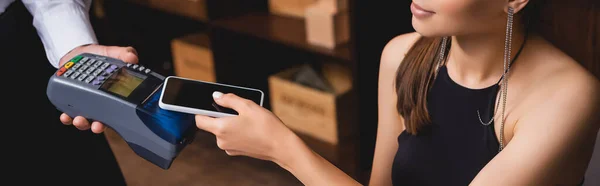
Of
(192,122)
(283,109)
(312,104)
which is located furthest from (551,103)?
(283,109)

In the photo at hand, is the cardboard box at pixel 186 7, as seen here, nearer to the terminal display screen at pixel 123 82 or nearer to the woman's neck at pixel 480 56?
the terminal display screen at pixel 123 82

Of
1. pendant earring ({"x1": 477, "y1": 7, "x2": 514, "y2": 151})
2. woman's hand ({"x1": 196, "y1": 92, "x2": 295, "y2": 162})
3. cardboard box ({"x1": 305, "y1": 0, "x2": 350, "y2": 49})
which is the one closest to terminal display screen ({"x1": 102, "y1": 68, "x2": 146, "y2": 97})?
woman's hand ({"x1": 196, "y1": 92, "x2": 295, "y2": 162})

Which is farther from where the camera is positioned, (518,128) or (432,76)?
(432,76)

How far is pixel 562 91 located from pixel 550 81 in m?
0.03

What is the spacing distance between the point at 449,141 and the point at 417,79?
124 millimetres

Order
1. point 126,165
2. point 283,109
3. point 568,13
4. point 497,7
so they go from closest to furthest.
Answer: point 497,7 → point 568,13 → point 283,109 → point 126,165

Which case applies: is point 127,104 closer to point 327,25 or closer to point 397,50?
point 397,50

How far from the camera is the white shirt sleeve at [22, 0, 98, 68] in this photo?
50.1 inches

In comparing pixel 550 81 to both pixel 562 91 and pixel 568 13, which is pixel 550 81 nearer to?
pixel 562 91

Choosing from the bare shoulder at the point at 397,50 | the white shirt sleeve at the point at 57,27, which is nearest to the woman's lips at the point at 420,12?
the bare shoulder at the point at 397,50

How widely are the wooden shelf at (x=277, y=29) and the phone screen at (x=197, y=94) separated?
39.5 inches

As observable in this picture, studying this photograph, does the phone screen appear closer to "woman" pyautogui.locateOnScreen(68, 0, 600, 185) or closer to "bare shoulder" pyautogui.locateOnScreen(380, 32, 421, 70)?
"woman" pyautogui.locateOnScreen(68, 0, 600, 185)

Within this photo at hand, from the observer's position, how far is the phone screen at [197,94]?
1002mm

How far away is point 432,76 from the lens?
1203mm
